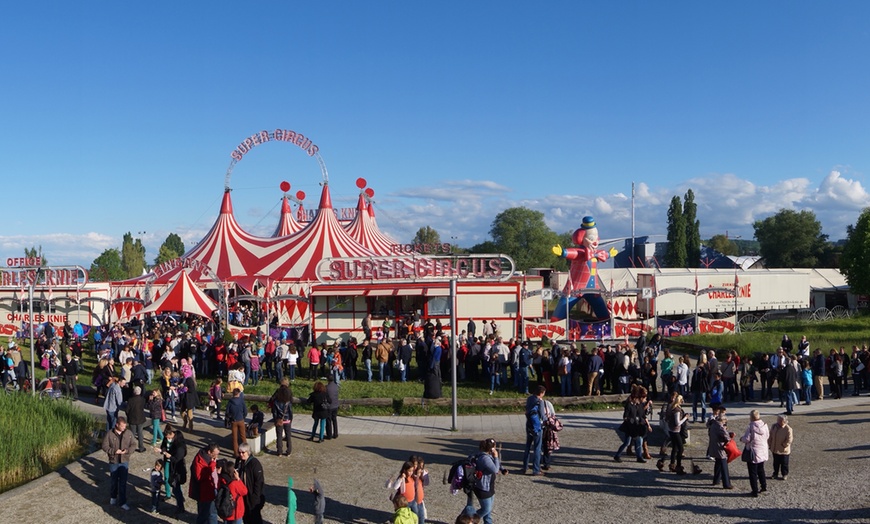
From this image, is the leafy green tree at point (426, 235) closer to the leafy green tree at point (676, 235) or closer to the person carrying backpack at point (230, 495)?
the leafy green tree at point (676, 235)

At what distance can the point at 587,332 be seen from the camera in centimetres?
2647

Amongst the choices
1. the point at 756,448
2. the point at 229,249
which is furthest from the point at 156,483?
the point at 229,249

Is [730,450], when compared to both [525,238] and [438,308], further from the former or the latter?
[525,238]

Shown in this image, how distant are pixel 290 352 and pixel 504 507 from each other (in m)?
10.4

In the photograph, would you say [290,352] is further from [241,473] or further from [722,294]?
[722,294]

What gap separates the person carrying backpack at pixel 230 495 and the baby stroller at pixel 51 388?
29.8 ft

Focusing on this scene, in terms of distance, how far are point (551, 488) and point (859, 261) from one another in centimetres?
3844

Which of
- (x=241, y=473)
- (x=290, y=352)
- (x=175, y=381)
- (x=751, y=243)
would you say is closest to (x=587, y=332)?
(x=290, y=352)

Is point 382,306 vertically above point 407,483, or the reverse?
point 382,306

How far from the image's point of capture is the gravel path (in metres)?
9.30

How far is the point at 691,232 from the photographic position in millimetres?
69938

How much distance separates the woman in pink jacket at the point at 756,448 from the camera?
31.5 feet

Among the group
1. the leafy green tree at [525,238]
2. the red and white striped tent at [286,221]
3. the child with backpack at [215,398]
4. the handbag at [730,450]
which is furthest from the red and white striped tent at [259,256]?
the leafy green tree at [525,238]

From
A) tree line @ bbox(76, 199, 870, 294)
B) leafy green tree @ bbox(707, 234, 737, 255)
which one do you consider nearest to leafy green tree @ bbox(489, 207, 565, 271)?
tree line @ bbox(76, 199, 870, 294)
